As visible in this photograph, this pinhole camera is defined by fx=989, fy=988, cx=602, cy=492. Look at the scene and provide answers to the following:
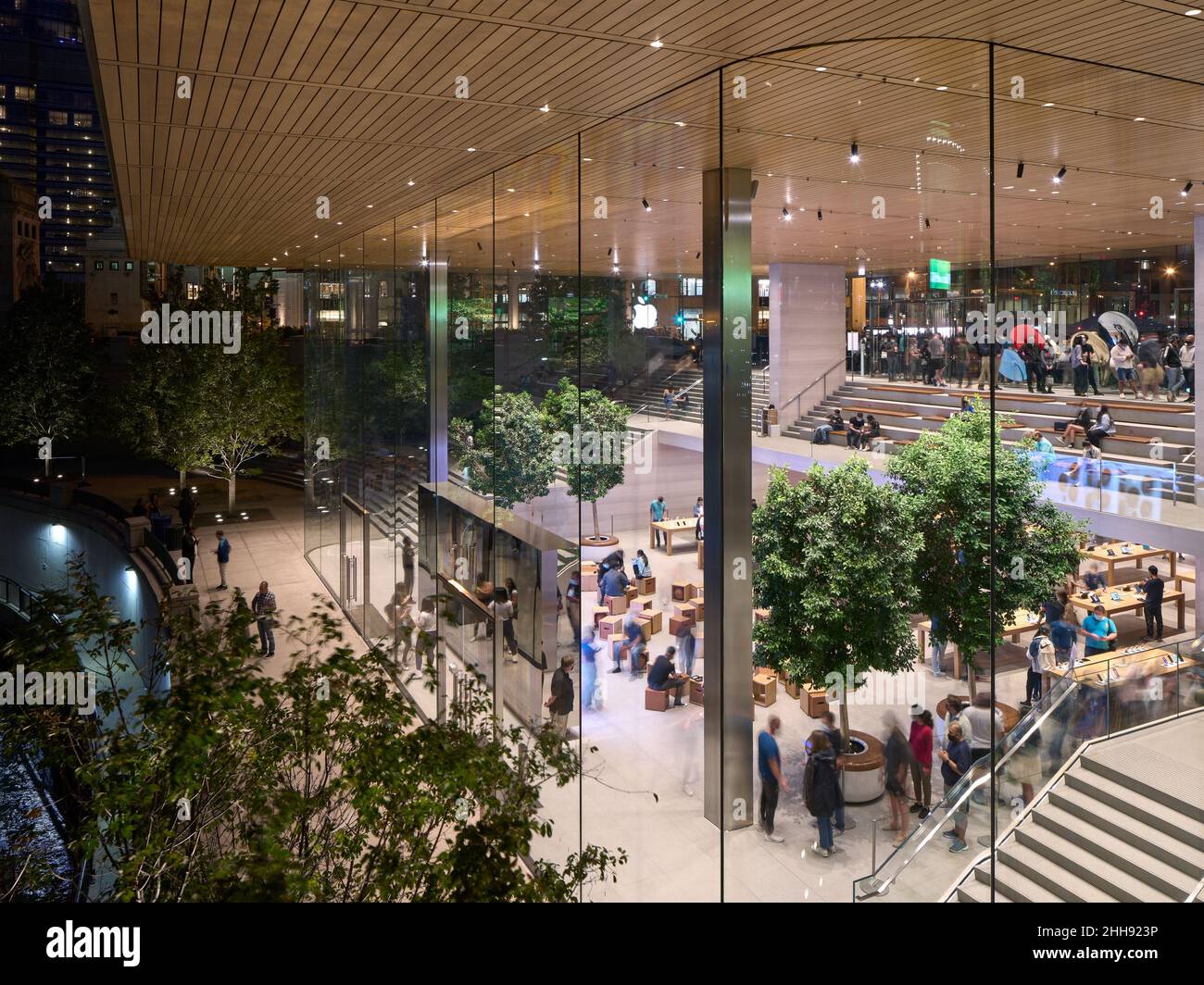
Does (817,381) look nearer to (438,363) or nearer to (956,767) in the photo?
(956,767)

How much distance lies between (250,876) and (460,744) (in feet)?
3.87

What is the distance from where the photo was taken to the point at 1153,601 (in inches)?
250

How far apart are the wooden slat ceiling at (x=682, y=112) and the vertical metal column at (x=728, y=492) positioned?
22 centimetres

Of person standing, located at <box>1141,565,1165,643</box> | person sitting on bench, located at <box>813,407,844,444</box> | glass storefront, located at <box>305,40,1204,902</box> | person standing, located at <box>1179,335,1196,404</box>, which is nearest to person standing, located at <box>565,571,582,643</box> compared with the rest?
glass storefront, located at <box>305,40,1204,902</box>

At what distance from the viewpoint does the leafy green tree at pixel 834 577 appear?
7281 millimetres

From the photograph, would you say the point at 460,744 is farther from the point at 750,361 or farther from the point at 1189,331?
the point at 1189,331

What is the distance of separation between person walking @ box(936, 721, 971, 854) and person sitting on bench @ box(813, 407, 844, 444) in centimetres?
231

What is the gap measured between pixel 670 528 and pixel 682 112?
3199 mm

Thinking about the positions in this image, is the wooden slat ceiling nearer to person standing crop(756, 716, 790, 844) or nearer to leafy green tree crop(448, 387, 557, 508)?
leafy green tree crop(448, 387, 557, 508)

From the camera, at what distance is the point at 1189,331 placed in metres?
8.64

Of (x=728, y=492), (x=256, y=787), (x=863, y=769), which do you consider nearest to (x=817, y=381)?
(x=728, y=492)

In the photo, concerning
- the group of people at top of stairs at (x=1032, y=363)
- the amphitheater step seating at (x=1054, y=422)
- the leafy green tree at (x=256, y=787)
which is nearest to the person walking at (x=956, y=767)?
the amphitheater step seating at (x=1054, y=422)

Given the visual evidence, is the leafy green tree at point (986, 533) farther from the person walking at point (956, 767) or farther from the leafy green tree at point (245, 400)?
the leafy green tree at point (245, 400)

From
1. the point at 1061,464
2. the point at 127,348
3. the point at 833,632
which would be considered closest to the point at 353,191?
the point at 833,632
